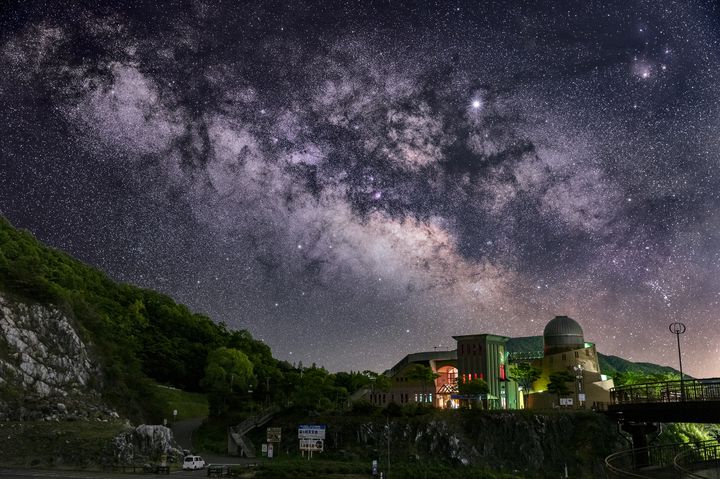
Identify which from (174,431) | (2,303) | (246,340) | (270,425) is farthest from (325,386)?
(246,340)

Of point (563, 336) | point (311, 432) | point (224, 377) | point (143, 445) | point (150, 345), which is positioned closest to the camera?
point (143, 445)

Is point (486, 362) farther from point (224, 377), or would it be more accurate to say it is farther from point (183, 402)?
point (183, 402)

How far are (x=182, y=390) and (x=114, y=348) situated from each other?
29.0 metres

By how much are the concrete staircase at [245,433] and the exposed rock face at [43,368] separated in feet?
58.1

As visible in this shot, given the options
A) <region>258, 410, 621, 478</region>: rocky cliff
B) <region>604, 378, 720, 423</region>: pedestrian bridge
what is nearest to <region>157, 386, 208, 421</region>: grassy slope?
<region>258, 410, 621, 478</region>: rocky cliff

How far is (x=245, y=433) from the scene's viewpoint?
9075cm

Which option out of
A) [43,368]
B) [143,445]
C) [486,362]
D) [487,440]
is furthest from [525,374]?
[43,368]

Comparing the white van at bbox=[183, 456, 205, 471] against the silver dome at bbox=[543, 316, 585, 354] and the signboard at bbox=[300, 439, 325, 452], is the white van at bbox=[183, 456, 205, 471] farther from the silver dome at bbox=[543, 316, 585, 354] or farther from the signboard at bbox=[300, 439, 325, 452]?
the silver dome at bbox=[543, 316, 585, 354]

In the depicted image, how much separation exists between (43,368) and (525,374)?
82.7 metres

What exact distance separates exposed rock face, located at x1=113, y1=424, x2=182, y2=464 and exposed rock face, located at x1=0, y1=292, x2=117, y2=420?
1269cm

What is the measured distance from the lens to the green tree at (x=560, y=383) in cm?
10106

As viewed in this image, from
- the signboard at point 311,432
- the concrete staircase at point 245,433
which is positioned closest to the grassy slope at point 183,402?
the concrete staircase at point 245,433

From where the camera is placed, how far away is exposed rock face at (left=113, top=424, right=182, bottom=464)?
67.2 metres

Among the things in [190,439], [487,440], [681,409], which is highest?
[681,409]
